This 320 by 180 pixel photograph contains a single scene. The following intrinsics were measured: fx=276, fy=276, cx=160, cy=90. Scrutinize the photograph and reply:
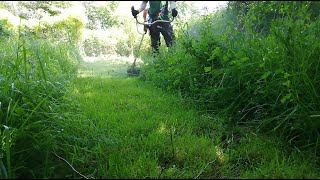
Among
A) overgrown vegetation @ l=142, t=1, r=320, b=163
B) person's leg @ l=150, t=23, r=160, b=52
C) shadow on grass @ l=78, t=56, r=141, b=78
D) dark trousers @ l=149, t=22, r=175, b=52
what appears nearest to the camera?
overgrown vegetation @ l=142, t=1, r=320, b=163

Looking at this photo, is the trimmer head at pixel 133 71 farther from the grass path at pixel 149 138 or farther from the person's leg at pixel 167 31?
the grass path at pixel 149 138

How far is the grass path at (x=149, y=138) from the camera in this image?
1.44 m

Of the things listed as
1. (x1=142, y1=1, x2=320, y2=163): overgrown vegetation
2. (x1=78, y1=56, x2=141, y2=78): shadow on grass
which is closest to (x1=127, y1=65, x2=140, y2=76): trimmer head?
(x1=78, y1=56, x2=141, y2=78): shadow on grass

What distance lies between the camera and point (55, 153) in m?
1.42

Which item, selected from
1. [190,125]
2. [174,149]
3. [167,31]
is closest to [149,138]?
[174,149]

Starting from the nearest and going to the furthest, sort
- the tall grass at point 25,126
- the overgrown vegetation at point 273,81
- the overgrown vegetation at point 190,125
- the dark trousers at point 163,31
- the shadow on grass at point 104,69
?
the tall grass at point 25,126, the overgrown vegetation at point 190,125, the overgrown vegetation at point 273,81, the shadow on grass at point 104,69, the dark trousers at point 163,31

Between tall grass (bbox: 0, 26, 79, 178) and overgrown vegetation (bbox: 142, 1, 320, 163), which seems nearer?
tall grass (bbox: 0, 26, 79, 178)

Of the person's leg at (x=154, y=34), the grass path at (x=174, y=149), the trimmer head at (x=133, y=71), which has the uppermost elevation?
the person's leg at (x=154, y=34)

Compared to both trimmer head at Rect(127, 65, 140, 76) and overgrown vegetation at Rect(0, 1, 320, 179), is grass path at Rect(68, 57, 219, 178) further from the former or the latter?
trimmer head at Rect(127, 65, 140, 76)

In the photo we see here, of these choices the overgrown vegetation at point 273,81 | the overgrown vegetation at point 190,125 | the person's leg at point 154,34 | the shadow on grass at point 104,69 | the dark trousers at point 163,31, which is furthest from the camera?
the person's leg at point 154,34

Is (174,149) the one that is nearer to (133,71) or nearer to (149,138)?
(149,138)

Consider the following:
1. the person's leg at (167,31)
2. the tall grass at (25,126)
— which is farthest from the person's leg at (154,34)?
the tall grass at (25,126)

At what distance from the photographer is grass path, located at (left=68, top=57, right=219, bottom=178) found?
1.44 m

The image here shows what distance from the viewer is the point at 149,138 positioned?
6.02ft
